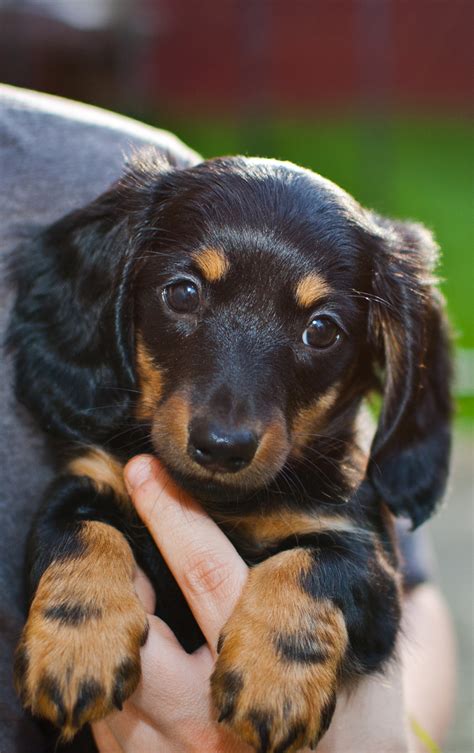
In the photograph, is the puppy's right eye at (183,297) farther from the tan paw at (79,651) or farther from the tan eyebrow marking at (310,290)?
the tan paw at (79,651)

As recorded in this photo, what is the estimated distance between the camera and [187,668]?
1.84m

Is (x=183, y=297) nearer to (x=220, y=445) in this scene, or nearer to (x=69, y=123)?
(x=220, y=445)

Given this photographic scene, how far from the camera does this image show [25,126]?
219 cm

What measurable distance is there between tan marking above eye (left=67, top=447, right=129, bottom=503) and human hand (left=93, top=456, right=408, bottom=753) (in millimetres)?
98

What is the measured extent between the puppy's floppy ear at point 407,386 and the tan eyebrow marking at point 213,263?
1.21 ft

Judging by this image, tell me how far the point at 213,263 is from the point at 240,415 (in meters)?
0.35

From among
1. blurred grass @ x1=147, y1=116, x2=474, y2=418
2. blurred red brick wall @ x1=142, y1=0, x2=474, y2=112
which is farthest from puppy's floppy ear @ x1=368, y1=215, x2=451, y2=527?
blurred red brick wall @ x1=142, y1=0, x2=474, y2=112

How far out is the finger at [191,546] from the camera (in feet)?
6.11

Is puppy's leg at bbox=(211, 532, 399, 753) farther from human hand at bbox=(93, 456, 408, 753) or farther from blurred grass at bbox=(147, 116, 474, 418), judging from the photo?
blurred grass at bbox=(147, 116, 474, 418)

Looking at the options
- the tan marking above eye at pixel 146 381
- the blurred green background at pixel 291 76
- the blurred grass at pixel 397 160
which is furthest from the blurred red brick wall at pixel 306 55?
the tan marking above eye at pixel 146 381

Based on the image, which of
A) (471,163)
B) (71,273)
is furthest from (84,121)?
(471,163)

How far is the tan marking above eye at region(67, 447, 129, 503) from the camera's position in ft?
6.68

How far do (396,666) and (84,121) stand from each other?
4.61ft

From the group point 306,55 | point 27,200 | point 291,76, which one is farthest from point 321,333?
point 291,76
